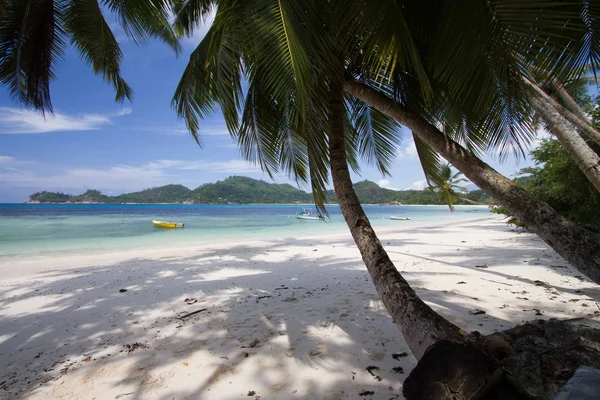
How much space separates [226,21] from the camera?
289 cm

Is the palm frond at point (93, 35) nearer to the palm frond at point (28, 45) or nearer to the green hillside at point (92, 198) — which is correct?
the palm frond at point (28, 45)

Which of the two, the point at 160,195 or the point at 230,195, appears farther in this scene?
the point at 160,195

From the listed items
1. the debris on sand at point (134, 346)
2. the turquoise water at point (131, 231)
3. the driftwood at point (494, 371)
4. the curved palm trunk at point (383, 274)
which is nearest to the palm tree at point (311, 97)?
the curved palm trunk at point (383, 274)

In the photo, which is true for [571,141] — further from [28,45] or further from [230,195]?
[230,195]

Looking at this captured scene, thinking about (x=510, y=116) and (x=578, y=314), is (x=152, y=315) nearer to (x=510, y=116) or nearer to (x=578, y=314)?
(x=510, y=116)

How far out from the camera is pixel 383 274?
230cm

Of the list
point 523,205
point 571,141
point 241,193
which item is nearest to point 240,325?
point 523,205

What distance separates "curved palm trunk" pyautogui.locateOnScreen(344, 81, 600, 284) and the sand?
1423mm

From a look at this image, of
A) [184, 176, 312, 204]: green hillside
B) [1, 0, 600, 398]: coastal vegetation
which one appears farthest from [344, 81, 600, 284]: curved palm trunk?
[184, 176, 312, 204]: green hillside

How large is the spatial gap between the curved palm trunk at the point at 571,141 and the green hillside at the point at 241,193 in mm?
90329

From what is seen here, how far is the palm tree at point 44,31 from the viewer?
3623 millimetres

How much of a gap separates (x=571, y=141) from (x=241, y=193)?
99173 mm

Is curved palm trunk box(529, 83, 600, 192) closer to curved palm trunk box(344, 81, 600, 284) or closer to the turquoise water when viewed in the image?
curved palm trunk box(344, 81, 600, 284)

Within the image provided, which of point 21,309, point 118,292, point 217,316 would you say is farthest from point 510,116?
point 21,309
